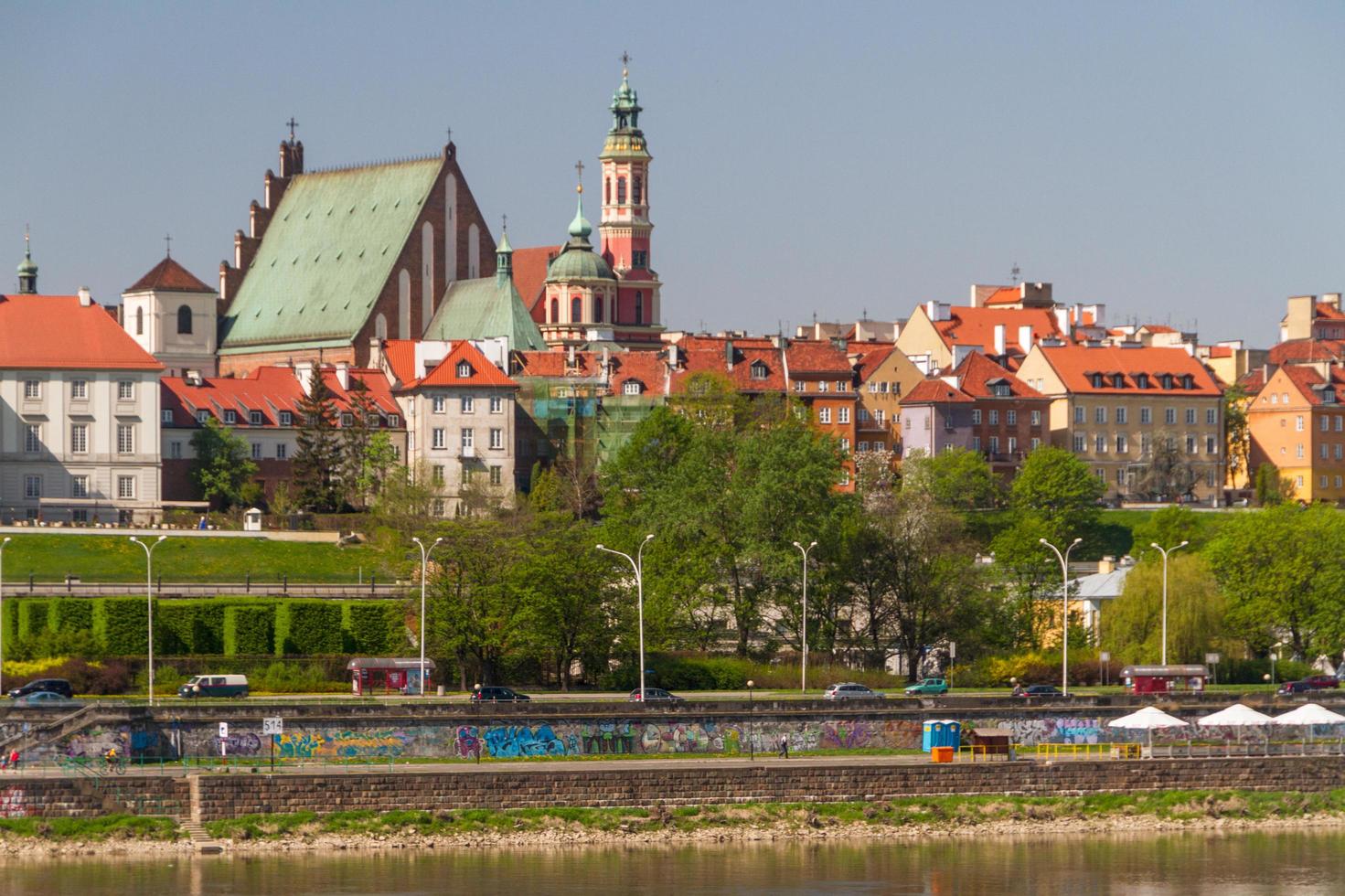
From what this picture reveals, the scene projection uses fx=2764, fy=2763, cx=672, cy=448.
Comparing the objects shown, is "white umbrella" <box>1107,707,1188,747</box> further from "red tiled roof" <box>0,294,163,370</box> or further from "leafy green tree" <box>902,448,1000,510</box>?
"red tiled roof" <box>0,294,163,370</box>

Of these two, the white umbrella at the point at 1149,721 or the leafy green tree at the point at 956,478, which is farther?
the leafy green tree at the point at 956,478

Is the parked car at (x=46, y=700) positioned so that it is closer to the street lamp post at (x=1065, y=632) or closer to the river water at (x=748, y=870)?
the river water at (x=748, y=870)

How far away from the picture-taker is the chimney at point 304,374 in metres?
149

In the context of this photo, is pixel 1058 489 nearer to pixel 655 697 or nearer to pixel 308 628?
pixel 308 628

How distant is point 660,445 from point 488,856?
2439 inches

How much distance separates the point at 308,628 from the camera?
309 ft

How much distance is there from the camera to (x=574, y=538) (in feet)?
313

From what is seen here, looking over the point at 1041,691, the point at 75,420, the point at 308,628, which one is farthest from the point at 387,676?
the point at 75,420

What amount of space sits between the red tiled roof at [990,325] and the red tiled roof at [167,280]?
46110 millimetres

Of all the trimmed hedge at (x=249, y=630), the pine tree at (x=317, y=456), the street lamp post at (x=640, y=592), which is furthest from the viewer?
the pine tree at (x=317, y=456)

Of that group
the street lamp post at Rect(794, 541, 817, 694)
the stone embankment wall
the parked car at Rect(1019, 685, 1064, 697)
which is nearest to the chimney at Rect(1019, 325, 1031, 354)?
the street lamp post at Rect(794, 541, 817, 694)

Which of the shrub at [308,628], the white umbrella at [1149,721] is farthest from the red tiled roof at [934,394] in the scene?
the white umbrella at [1149,721]

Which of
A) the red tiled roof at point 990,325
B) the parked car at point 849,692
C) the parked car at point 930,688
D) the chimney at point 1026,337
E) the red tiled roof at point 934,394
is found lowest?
the parked car at point 930,688

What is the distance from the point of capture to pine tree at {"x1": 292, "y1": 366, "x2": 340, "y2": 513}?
131m
